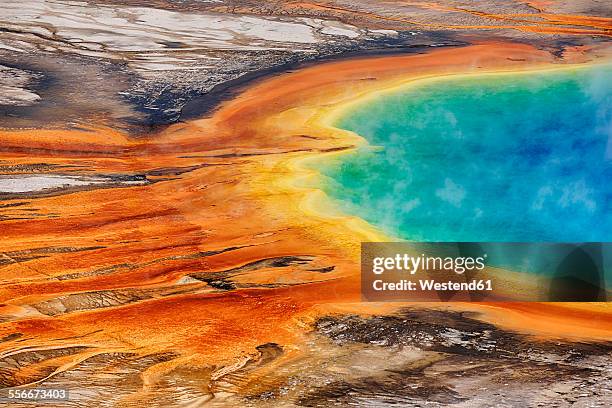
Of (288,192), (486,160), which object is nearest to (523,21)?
(486,160)

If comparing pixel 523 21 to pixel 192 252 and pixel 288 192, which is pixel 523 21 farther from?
pixel 192 252

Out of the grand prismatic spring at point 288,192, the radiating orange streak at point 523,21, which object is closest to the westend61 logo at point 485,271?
the grand prismatic spring at point 288,192

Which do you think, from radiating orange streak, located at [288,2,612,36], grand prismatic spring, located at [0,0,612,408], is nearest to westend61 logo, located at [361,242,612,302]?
grand prismatic spring, located at [0,0,612,408]

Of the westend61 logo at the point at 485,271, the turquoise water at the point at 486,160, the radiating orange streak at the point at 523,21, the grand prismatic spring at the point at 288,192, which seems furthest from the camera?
the radiating orange streak at the point at 523,21

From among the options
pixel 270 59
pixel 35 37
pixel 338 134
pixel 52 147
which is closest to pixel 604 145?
pixel 338 134

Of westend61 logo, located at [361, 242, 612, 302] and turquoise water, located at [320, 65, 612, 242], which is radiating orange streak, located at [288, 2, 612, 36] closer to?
turquoise water, located at [320, 65, 612, 242]

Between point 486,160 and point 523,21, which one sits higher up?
point 523,21

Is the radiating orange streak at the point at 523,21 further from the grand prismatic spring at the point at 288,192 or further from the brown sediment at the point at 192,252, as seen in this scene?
the brown sediment at the point at 192,252
